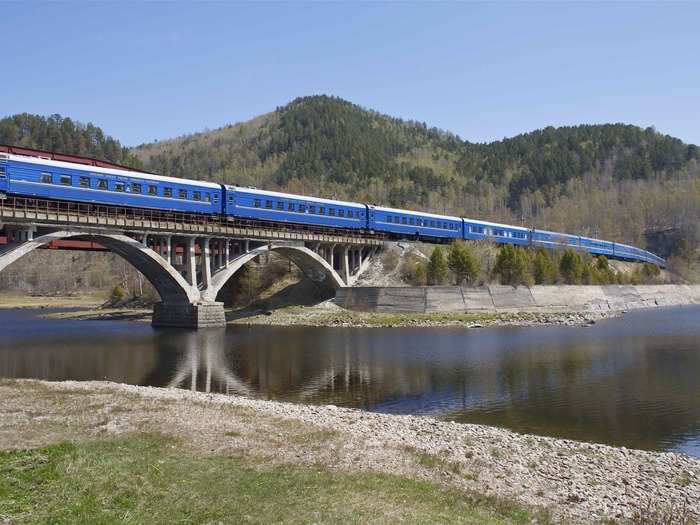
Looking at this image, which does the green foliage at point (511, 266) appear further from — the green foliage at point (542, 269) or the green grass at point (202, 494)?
the green grass at point (202, 494)

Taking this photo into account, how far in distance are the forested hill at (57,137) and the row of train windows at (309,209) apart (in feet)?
253

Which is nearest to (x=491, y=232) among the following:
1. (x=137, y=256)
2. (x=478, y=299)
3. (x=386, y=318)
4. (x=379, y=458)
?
(x=478, y=299)

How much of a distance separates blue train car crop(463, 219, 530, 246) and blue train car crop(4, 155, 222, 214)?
37.2m

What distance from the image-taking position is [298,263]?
6481 centimetres

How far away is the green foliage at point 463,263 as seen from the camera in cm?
6197

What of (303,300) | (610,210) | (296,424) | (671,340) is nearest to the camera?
(296,424)

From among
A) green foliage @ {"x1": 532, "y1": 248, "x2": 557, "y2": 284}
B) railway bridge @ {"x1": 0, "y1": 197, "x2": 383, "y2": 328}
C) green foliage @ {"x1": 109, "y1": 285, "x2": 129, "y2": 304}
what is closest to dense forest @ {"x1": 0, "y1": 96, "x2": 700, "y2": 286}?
green foliage @ {"x1": 109, "y1": 285, "x2": 129, "y2": 304}

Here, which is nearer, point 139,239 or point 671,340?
point 671,340

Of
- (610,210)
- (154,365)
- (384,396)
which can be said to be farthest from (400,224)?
(610,210)

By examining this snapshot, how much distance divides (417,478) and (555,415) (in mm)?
10408

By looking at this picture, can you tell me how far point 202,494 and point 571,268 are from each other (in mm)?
68620

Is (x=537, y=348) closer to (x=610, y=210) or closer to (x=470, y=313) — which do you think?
(x=470, y=313)

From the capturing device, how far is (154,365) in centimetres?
3341

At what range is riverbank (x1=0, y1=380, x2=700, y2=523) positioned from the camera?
35.6 feet
